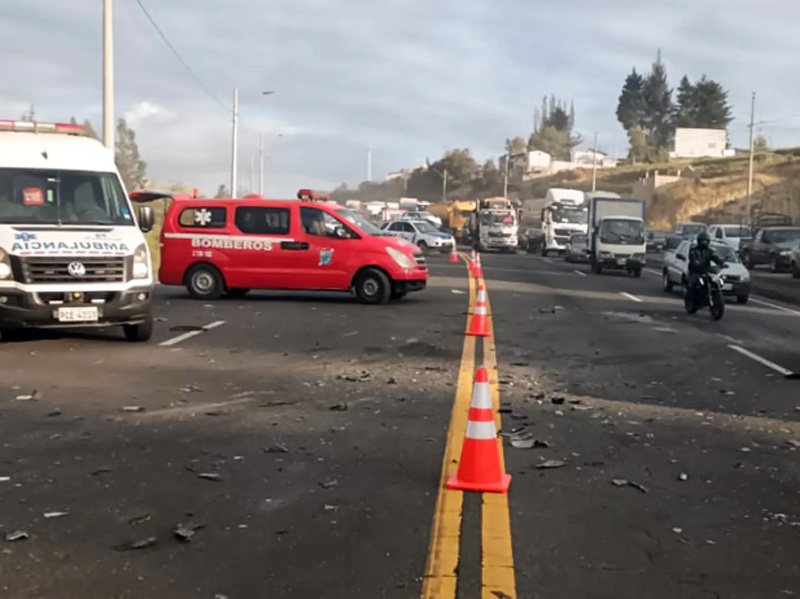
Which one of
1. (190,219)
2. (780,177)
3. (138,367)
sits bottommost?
(138,367)

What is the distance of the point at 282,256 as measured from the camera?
1819 cm

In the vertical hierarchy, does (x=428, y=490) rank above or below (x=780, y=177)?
below

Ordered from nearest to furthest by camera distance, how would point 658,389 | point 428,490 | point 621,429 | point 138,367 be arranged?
point 428,490, point 621,429, point 658,389, point 138,367

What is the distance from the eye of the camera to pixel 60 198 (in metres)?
11.9

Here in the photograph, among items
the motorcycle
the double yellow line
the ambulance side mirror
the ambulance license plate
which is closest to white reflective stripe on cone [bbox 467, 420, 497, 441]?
the double yellow line

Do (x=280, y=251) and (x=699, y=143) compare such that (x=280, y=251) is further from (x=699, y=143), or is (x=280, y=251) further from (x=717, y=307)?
(x=699, y=143)

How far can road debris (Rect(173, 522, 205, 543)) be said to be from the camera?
4871 millimetres

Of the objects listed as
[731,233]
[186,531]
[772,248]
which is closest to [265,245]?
[186,531]

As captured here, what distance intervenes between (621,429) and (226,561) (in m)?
4.14

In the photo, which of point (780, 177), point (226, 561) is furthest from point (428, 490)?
point (780, 177)

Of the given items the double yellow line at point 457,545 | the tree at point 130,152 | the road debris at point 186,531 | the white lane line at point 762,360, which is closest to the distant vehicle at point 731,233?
the white lane line at point 762,360

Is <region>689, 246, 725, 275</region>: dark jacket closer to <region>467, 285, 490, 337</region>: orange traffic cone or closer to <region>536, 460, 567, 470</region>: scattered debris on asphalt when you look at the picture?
<region>467, 285, 490, 337</region>: orange traffic cone

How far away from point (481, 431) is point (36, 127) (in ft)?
30.9

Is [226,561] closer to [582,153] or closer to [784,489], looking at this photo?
[784,489]
